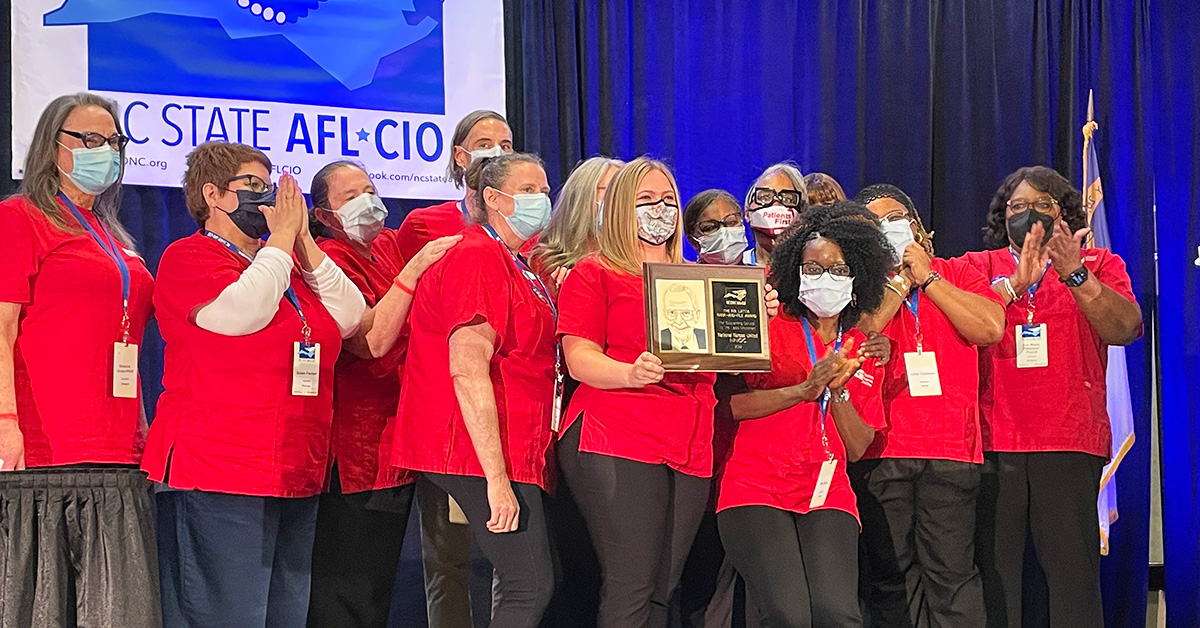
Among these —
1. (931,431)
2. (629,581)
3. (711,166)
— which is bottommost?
(629,581)

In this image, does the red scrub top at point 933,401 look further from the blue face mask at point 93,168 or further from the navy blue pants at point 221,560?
the blue face mask at point 93,168

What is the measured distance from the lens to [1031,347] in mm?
4129

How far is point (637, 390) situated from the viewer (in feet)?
10.8

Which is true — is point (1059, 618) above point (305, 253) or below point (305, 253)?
below

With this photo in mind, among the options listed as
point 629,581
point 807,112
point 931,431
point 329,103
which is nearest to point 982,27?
point 807,112

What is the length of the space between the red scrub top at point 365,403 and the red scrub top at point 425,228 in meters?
0.24

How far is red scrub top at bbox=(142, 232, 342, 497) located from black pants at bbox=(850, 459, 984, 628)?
179 centimetres

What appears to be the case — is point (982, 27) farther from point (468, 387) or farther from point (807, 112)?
point (468, 387)

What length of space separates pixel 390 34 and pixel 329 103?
386 millimetres

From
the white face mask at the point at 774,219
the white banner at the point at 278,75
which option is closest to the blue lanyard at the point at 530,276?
the white face mask at the point at 774,219

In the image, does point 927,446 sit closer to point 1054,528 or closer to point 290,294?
point 1054,528

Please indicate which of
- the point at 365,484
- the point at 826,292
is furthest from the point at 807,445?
the point at 365,484

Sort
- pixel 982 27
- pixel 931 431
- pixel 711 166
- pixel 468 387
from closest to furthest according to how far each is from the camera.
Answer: pixel 468 387 → pixel 931 431 → pixel 711 166 → pixel 982 27

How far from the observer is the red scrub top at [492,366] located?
324 centimetres
